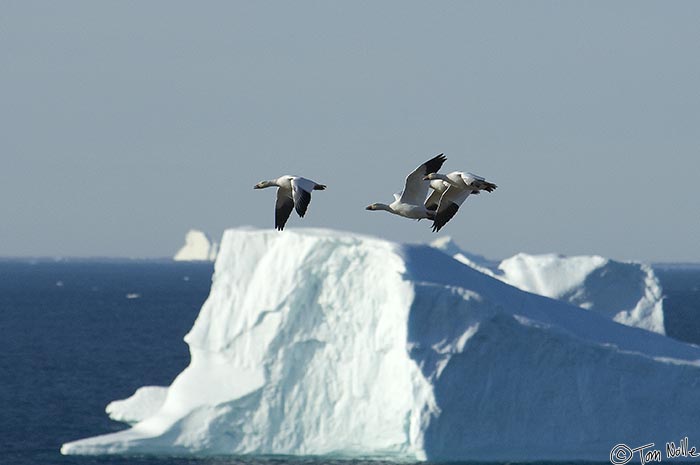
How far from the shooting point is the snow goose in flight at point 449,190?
12531 millimetres

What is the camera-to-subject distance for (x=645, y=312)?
43938 millimetres

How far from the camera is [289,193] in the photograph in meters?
13.5

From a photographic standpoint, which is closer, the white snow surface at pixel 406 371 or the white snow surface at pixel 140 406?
the white snow surface at pixel 406 371

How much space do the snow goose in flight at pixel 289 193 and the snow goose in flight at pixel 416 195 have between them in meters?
1.17

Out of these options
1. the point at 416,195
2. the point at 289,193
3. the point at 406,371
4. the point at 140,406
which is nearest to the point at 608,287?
the point at 406,371

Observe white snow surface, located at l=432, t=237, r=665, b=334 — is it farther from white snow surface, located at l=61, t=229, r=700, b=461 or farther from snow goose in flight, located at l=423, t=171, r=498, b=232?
snow goose in flight, located at l=423, t=171, r=498, b=232

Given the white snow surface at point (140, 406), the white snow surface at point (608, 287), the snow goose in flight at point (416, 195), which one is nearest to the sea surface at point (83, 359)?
the white snow surface at point (140, 406)

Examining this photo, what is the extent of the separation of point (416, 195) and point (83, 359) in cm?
5191

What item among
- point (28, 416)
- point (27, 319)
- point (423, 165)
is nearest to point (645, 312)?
point (28, 416)

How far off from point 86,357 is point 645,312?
3212 cm

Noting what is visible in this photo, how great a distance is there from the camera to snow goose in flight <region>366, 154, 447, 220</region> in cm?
1340

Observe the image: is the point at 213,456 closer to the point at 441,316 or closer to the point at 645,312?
the point at 441,316

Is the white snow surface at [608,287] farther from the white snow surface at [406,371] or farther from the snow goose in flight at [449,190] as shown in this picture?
the snow goose in flight at [449,190]

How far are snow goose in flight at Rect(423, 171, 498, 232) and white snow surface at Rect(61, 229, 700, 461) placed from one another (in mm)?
14088
